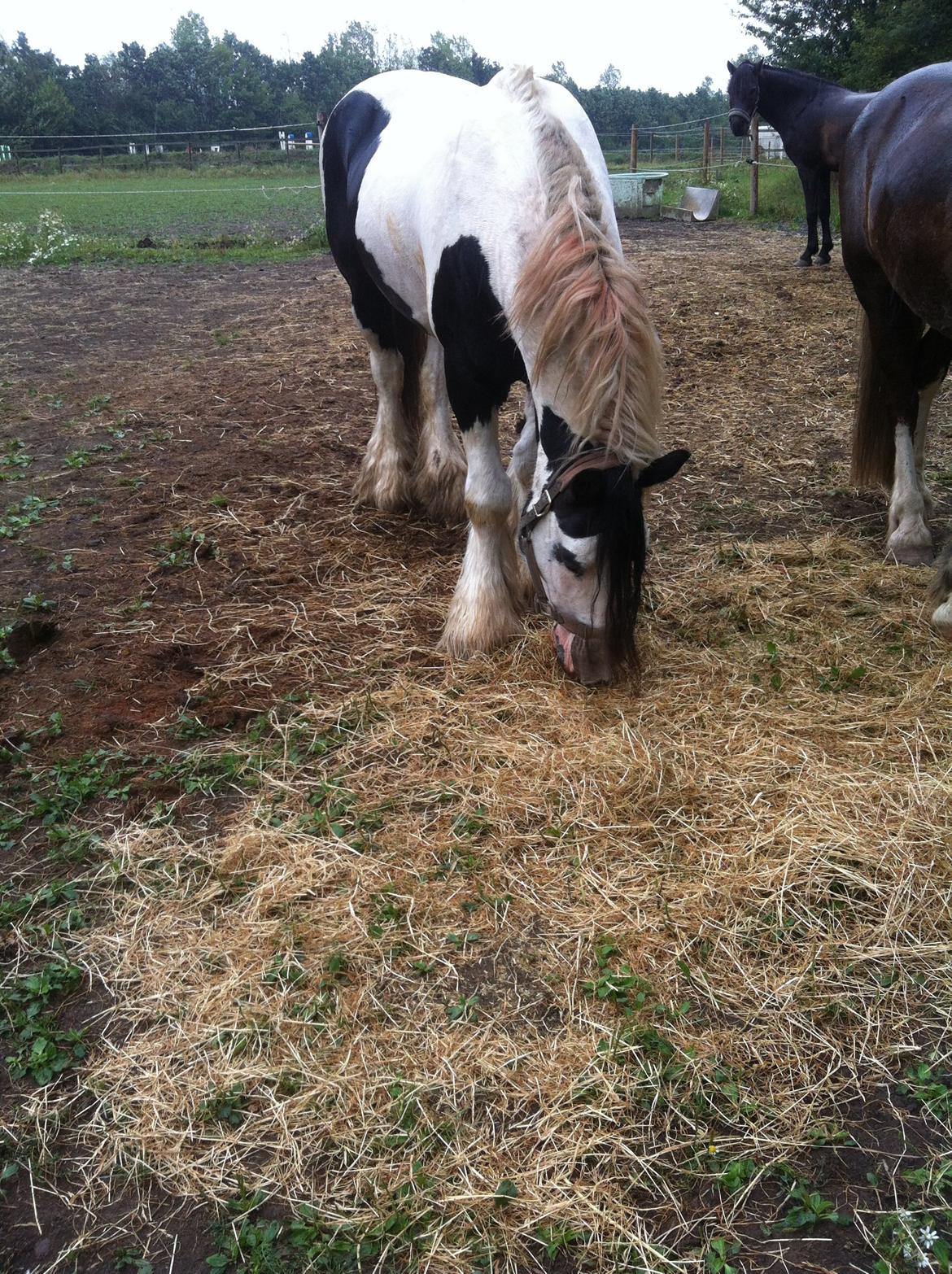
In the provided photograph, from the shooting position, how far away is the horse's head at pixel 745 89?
34.4 ft

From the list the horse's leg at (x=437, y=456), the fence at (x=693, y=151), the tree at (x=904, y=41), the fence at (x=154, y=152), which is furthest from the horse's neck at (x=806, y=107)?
the fence at (x=154, y=152)

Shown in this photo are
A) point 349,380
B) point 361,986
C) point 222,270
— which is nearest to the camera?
point 361,986

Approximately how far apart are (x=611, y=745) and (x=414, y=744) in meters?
0.63

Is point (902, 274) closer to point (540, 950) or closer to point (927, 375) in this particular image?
point (927, 375)

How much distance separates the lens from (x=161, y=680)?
127 inches

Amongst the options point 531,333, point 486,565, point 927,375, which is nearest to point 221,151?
point 927,375

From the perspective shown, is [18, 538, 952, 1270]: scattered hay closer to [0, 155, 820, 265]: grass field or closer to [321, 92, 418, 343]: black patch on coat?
[321, 92, 418, 343]: black patch on coat

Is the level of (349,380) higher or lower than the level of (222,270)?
lower

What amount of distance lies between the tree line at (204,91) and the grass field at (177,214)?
19.5m

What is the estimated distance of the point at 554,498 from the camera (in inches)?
102

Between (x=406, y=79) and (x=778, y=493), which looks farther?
(x=778, y=493)

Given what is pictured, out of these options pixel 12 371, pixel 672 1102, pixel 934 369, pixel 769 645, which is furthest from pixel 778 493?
pixel 12 371

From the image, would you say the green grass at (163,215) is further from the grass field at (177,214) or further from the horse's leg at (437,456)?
the horse's leg at (437,456)

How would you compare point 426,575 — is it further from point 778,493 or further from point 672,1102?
point 672,1102
